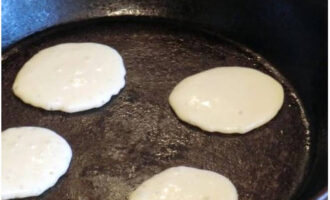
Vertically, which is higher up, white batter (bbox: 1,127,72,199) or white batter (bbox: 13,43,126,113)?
white batter (bbox: 13,43,126,113)

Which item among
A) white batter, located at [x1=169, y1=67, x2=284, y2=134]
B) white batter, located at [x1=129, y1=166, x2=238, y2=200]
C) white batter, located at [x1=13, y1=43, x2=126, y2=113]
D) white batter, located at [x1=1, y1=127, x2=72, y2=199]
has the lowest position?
white batter, located at [x1=1, y1=127, x2=72, y2=199]

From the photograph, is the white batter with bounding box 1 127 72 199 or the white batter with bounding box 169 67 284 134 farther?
the white batter with bounding box 169 67 284 134

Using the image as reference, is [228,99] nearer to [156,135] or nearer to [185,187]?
[156,135]

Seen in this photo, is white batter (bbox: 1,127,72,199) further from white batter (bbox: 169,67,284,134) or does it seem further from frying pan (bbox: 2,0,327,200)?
white batter (bbox: 169,67,284,134)

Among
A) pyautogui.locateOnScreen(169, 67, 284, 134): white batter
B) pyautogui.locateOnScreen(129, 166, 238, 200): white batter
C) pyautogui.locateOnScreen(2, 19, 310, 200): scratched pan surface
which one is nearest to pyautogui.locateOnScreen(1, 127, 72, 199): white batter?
pyautogui.locateOnScreen(2, 19, 310, 200): scratched pan surface

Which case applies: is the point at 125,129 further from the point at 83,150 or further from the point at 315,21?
the point at 315,21
